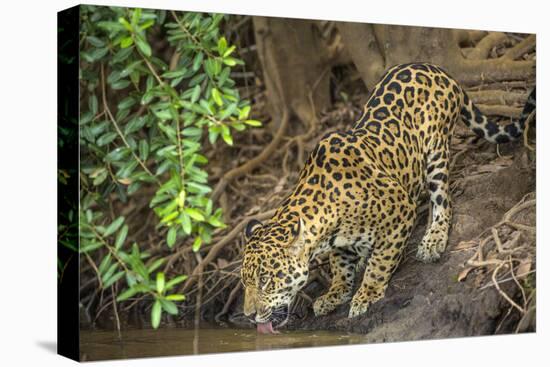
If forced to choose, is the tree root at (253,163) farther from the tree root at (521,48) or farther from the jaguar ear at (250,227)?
the tree root at (521,48)

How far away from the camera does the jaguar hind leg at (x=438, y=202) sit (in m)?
7.97

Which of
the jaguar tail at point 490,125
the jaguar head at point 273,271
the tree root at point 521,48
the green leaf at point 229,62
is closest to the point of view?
the green leaf at point 229,62

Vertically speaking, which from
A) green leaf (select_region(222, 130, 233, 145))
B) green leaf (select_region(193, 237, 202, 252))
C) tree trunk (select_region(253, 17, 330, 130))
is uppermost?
tree trunk (select_region(253, 17, 330, 130))

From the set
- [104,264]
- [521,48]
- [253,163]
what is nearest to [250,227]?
[253,163]

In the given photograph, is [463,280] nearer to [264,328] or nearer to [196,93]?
[264,328]

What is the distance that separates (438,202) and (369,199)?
25.9 inches

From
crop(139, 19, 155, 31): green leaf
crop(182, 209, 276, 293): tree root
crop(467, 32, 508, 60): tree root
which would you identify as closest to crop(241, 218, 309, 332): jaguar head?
crop(182, 209, 276, 293): tree root

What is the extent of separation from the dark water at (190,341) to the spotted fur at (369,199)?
0.54ft

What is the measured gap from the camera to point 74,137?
6.89 metres

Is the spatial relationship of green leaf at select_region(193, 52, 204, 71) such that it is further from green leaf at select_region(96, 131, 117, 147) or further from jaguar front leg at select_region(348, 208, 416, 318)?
jaguar front leg at select_region(348, 208, 416, 318)

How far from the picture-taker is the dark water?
6.99m

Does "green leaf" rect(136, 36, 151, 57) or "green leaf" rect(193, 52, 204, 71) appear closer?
"green leaf" rect(136, 36, 151, 57)

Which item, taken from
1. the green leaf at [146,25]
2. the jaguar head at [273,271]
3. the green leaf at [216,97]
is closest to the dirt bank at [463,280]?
the jaguar head at [273,271]

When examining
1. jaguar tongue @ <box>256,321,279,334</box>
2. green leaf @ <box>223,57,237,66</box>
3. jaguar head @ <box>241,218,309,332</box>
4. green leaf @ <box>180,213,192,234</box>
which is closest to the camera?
green leaf @ <box>180,213,192,234</box>
